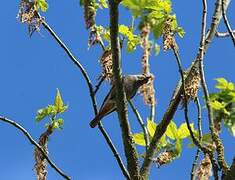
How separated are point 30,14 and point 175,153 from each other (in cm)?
217

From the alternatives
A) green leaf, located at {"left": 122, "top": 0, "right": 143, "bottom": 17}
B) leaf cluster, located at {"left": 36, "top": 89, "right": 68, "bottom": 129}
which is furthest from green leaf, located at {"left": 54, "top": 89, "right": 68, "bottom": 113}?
green leaf, located at {"left": 122, "top": 0, "right": 143, "bottom": 17}

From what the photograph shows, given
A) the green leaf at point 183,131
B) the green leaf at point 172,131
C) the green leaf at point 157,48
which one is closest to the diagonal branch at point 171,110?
the green leaf at point 172,131

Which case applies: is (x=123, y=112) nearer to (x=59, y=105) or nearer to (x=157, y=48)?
(x=157, y=48)

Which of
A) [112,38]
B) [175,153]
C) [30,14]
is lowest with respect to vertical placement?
[175,153]

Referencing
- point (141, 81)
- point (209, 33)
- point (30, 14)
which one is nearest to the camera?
point (209, 33)

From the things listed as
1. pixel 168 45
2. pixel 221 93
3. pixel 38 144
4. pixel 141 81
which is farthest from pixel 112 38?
pixel 141 81

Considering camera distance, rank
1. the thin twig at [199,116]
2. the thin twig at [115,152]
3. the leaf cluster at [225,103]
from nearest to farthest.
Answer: the leaf cluster at [225,103]
the thin twig at [199,116]
the thin twig at [115,152]

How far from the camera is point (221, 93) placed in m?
5.82

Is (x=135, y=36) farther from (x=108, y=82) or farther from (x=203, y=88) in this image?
(x=203, y=88)

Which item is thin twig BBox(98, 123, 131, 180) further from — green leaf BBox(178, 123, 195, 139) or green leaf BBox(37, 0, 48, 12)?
green leaf BBox(37, 0, 48, 12)

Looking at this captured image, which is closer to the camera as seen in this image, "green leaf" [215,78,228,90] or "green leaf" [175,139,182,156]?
"green leaf" [215,78,228,90]

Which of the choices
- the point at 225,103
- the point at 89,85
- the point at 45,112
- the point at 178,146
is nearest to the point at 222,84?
the point at 225,103

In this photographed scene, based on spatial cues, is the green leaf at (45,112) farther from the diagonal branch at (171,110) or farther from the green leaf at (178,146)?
the green leaf at (178,146)

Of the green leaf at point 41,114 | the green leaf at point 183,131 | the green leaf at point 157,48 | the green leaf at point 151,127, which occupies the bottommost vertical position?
the green leaf at point 183,131
